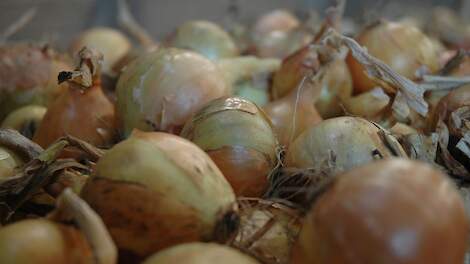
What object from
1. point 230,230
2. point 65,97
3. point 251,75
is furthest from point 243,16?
point 230,230

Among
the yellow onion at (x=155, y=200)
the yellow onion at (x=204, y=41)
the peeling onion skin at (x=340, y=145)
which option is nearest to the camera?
the yellow onion at (x=155, y=200)

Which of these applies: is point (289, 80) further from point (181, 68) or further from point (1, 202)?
point (1, 202)

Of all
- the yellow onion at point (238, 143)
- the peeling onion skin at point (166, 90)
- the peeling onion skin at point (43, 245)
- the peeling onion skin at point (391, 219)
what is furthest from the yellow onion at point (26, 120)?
the peeling onion skin at point (391, 219)

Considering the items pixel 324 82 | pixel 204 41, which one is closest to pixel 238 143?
pixel 324 82

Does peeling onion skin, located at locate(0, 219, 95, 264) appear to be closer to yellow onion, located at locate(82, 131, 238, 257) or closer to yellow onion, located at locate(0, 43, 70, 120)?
yellow onion, located at locate(82, 131, 238, 257)

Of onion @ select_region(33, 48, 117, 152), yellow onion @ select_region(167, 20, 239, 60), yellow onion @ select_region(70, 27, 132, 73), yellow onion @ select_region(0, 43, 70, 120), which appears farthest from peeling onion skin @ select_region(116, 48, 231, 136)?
yellow onion @ select_region(70, 27, 132, 73)

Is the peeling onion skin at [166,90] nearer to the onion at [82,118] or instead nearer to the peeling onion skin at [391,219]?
the onion at [82,118]
